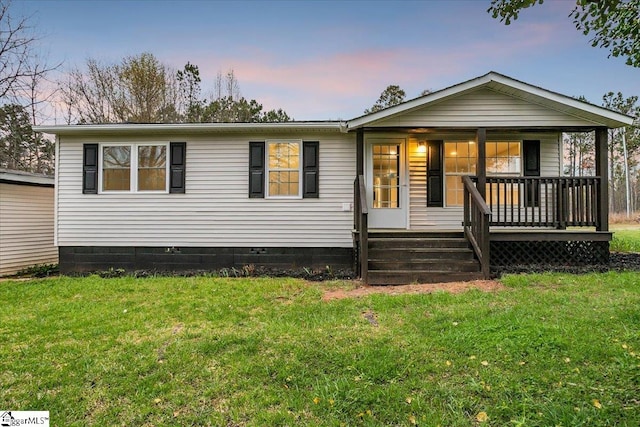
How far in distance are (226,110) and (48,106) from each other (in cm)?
818

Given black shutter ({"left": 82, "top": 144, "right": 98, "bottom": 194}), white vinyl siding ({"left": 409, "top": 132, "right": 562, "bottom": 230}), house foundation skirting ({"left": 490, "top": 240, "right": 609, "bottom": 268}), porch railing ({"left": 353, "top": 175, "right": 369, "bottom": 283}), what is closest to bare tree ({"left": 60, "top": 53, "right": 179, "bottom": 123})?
black shutter ({"left": 82, "top": 144, "right": 98, "bottom": 194})

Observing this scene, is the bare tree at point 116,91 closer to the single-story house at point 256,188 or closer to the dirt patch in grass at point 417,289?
the single-story house at point 256,188

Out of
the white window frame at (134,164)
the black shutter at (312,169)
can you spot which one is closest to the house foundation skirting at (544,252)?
the black shutter at (312,169)

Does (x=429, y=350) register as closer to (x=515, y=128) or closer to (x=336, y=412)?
(x=336, y=412)

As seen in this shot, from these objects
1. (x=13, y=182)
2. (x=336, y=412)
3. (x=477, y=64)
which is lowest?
(x=336, y=412)

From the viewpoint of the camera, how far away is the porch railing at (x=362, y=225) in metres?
5.96

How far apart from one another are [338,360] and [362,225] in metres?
3.22

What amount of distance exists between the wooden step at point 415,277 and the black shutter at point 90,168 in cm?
653

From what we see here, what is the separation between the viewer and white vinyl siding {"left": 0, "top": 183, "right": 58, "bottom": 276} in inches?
316

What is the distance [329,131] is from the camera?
7555 millimetres

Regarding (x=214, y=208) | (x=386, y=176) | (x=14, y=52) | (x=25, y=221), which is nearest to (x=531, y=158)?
(x=386, y=176)

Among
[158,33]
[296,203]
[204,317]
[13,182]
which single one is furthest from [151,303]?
[158,33]

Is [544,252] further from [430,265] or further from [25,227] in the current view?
[25,227]

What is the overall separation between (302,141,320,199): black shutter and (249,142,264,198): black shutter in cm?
99
